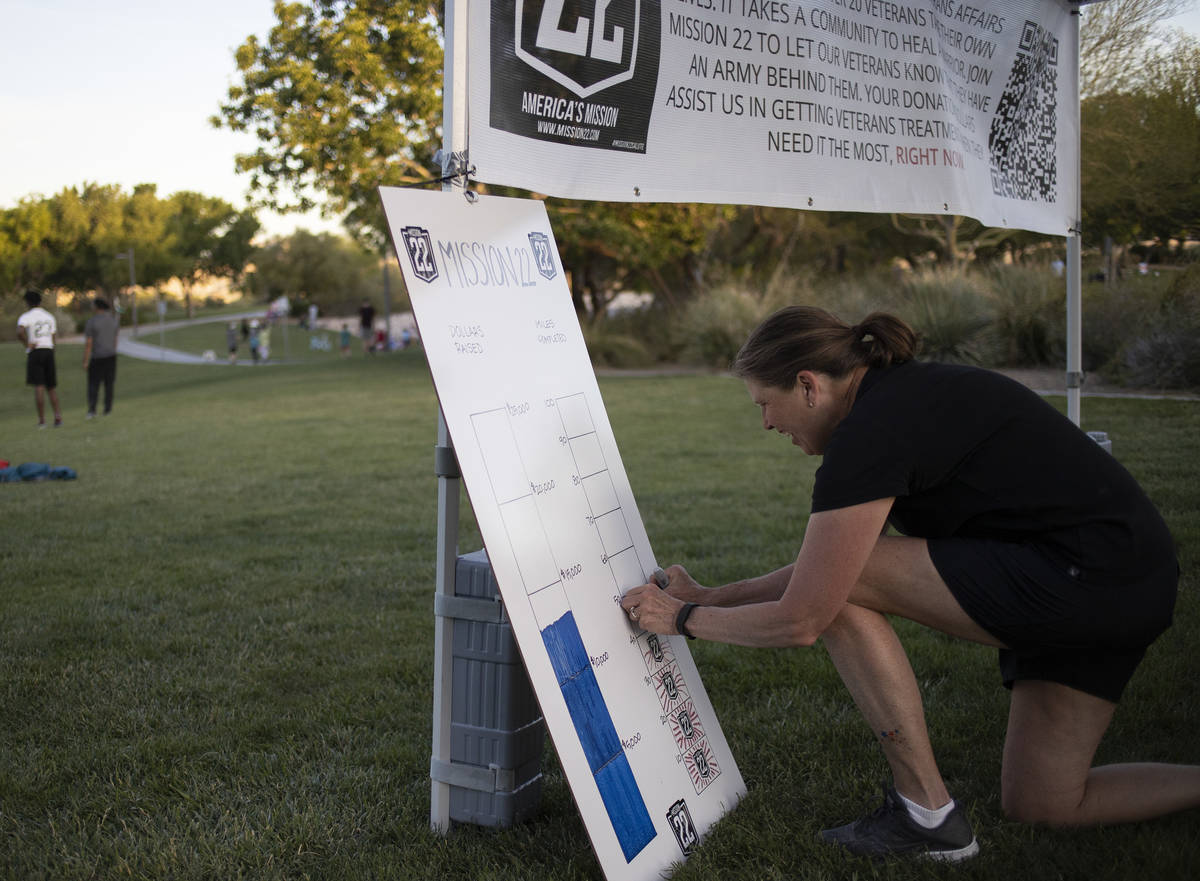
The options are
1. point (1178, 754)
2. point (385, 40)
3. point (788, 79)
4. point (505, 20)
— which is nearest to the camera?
point (505, 20)

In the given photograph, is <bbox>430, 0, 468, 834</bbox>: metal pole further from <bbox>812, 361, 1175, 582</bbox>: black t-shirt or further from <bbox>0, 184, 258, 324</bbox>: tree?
<bbox>0, 184, 258, 324</bbox>: tree

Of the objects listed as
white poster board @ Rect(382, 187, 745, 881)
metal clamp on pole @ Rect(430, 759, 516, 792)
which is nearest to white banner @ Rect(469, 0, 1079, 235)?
white poster board @ Rect(382, 187, 745, 881)

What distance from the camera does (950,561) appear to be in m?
2.52

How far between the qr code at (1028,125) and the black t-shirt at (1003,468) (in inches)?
103

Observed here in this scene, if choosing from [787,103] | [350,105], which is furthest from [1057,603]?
[350,105]

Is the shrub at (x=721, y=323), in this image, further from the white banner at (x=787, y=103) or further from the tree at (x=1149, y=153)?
the white banner at (x=787, y=103)

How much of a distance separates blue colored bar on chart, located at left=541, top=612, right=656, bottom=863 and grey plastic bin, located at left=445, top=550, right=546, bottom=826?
12.5 inches

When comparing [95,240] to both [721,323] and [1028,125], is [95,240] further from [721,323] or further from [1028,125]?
[1028,125]

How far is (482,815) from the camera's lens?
2.93m

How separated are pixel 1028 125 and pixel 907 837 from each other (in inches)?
145

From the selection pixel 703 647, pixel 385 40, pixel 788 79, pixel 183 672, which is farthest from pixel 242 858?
pixel 385 40

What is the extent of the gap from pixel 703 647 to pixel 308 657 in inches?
67.1

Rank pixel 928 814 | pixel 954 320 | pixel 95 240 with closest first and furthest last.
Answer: pixel 928 814 < pixel 954 320 < pixel 95 240

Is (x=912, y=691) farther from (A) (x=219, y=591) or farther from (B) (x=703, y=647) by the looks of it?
(A) (x=219, y=591)
